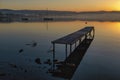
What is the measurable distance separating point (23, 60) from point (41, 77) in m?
6.16

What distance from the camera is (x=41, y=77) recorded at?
63.5ft

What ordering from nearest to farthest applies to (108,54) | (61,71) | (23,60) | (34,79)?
1. (34,79)
2. (61,71)
3. (23,60)
4. (108,54)

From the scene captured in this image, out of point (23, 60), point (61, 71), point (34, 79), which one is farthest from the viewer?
point (23, 60)

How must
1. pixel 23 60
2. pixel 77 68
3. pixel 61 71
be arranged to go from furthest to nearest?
pixel 23 60
pixel 77 68
pixel 61 71

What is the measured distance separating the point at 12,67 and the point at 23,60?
2.87 metres

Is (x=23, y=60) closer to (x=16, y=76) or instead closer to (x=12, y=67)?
(x=12, y=67)

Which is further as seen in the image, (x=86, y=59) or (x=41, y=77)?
(x=86, y=59)

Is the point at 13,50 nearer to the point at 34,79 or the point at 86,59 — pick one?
the point at 86,59

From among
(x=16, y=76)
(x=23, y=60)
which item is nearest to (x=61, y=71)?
(x=16, y=76)

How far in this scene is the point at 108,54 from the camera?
96.9 feet

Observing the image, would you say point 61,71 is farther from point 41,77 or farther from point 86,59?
point 86,59

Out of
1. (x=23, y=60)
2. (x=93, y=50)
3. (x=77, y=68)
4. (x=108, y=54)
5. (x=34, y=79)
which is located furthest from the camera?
(x=93, y=50)

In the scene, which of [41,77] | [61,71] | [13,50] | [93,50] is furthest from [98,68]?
[13,50]

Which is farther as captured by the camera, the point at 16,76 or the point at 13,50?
the point at 13,50
